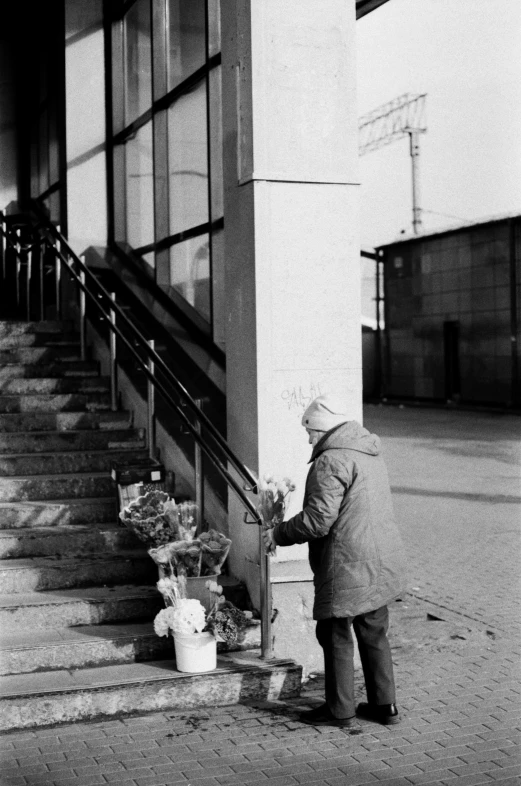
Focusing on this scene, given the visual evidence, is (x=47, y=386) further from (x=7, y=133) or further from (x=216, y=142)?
(x=7, y=133)

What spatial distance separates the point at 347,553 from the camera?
5219mm

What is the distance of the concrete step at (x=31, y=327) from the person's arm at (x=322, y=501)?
18.3ft

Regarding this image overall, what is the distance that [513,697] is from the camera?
5.80 m

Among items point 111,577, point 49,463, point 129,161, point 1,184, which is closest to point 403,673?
point 111,577

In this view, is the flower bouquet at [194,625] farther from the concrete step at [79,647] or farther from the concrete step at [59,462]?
the concrete step at [59,462]

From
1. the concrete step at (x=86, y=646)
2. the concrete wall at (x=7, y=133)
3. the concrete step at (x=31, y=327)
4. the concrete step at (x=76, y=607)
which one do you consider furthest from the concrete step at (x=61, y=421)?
the concrete wall at (x=7, y=133)

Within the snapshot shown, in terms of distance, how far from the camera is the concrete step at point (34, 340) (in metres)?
9.90

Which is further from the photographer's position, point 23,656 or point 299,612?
point 299,612

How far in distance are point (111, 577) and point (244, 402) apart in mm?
1456

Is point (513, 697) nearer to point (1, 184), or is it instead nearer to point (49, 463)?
point (49, 463)

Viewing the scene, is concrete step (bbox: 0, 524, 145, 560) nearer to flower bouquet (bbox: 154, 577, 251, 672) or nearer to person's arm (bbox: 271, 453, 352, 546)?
flower bouquet (bbox: 154, 577, 251, 672)

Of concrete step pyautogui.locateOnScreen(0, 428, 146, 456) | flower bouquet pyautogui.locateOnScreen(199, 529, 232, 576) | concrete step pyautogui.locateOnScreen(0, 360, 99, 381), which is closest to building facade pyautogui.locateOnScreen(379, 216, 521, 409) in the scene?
concrete step pyautogui.locateOnScreen(0, 360, 99, 381)

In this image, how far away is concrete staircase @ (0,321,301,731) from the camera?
5.50 metres

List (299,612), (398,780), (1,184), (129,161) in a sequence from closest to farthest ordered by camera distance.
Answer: (398,780) < (299,612) < (129,161) < (1,184)
